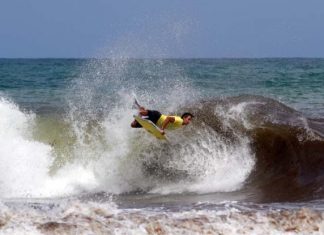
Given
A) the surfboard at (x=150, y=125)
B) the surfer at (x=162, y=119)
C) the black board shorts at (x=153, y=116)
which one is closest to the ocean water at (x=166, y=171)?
the surfboard at (x=150, y=125)

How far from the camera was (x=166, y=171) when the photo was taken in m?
12.1

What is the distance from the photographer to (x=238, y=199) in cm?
973

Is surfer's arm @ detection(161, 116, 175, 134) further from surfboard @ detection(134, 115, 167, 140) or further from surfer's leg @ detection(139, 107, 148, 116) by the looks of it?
surfer's leg @ detection(139, 107, 148, 116)

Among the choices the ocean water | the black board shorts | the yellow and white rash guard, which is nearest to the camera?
the ocean water

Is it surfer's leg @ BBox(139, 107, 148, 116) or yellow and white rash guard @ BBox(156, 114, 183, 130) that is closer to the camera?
surfer's leg @ BBox(139, 107, 148, 116)

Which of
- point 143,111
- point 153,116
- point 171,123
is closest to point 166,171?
point 171,123

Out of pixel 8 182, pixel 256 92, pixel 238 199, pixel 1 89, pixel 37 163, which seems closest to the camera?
pixel 238 199

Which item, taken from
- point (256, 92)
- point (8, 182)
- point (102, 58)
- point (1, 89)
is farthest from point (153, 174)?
point (1, 89)

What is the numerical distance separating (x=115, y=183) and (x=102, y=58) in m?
6.93

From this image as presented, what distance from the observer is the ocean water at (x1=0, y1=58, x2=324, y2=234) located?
7.46m

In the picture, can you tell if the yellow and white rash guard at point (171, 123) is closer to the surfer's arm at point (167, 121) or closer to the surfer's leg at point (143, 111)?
the surfer's arm at point (167, 121)

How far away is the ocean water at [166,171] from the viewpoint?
746 centimetres

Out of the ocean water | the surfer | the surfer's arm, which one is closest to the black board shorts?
the surfer

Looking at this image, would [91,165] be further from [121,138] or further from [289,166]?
[289,166]
